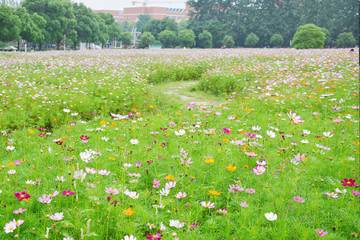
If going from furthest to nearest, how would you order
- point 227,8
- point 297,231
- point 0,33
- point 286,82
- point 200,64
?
point 227,8
point 0,33
point 200,64
point 286,82
point 297,231

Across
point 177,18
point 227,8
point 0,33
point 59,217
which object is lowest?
point 59,217

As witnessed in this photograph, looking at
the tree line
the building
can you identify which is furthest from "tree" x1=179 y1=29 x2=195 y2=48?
the building

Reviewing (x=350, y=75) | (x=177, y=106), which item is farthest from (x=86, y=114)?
(x=350, y=75)

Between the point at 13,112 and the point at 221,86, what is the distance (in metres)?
6.04

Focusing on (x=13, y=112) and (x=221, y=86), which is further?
(x=221, y=86)

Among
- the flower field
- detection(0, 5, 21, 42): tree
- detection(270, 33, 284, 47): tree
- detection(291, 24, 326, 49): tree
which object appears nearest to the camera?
the flower field

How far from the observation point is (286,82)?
703 centimetres

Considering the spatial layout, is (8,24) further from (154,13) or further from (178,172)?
(154,13)

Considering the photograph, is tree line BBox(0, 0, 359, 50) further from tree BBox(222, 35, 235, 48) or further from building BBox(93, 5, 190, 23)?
building BBox(93, 5, 190, 23)

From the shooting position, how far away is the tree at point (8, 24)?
25.4m

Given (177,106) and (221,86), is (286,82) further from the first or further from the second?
(177,106)

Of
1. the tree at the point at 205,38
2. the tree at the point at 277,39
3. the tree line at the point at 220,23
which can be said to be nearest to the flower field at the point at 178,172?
the tree line at the point at 220,23

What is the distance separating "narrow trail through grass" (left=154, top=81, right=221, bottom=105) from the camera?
24.9 ft

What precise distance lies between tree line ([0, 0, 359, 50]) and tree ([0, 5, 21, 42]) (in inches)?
106
